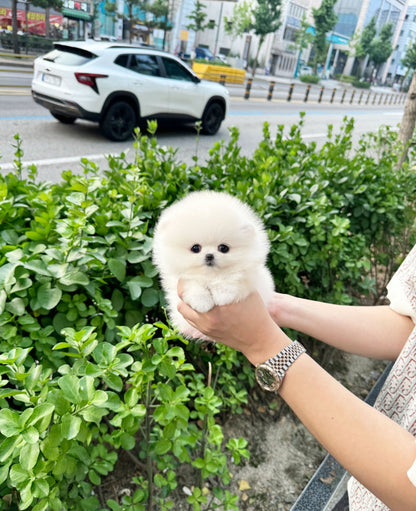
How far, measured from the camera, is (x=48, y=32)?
23.5 meters

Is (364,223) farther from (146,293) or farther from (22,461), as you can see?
(22,461)

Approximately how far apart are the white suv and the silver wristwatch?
27.2ft

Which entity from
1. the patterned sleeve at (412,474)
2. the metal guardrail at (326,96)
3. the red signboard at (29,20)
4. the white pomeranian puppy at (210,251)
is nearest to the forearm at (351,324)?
the white pomeranian puppy at (210,251)

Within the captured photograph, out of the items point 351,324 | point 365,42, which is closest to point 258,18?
point 365,42

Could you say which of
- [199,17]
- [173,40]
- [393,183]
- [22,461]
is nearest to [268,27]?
[199,17]

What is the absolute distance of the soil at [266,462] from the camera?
6.25 ft

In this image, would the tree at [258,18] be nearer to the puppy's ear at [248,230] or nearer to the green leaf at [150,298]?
the green leaf at [150,298]

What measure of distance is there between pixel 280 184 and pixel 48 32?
26.6 metres

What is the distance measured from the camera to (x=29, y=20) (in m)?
22.9

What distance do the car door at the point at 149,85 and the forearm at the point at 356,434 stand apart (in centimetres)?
880

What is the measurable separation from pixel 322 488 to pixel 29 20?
2769cm

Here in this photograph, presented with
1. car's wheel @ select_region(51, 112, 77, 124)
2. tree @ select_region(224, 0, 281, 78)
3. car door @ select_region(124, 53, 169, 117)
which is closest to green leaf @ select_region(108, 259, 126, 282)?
car door @ select_region(124, 53, 169, 117)

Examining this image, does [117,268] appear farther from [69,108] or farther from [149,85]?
[149,85]

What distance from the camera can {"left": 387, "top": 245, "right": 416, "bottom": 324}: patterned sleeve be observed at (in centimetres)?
118
